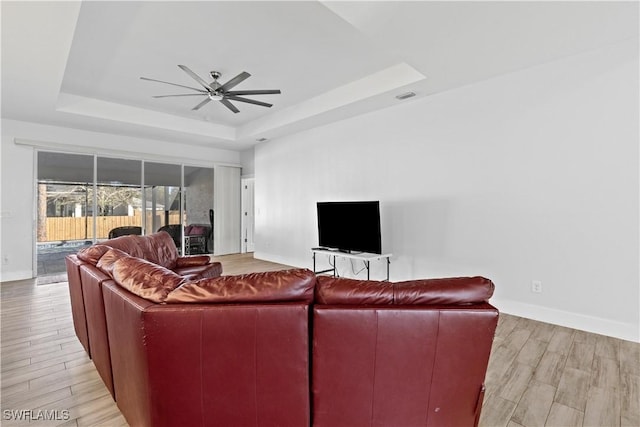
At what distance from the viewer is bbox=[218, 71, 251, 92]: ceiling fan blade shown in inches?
130

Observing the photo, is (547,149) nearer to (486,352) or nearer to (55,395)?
(486,352)

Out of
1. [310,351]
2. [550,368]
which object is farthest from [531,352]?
[310,351]

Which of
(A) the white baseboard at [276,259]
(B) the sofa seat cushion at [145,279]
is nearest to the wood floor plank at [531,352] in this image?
(B) the sofa seat cushion at [145,279]

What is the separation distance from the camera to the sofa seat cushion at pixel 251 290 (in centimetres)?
139

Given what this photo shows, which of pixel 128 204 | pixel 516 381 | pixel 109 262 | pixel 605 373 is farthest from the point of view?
pixel 128 204

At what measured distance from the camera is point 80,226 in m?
5.81

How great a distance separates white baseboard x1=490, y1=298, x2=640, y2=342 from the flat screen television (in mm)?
1632

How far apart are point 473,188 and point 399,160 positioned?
1135 mm

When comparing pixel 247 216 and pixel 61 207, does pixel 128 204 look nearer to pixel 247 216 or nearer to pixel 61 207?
pixel 61 207

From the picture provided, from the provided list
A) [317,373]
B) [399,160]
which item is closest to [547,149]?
[399,160]

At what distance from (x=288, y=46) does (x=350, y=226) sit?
246cm

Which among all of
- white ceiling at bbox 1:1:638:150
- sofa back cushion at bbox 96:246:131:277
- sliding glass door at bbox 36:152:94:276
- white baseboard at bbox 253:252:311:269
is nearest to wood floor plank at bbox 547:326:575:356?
white ceiling at bbox 1:1:638:150

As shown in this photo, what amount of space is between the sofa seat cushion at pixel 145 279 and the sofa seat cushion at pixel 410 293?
727mm

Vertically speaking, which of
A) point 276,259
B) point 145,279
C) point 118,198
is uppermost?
point 118,198
